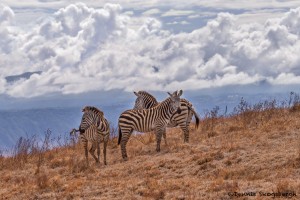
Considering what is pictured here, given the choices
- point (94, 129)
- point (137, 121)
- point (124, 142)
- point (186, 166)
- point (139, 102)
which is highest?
point (139, 102)

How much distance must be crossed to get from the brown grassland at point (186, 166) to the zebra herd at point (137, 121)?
2.35ft

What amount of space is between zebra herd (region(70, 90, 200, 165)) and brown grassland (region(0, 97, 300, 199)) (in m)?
0.72

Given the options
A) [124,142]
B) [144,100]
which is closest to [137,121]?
[124,142]

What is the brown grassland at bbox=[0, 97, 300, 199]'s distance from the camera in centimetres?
1447

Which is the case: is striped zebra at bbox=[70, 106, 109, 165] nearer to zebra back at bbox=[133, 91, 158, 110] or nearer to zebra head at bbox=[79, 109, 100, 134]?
zebra head at bbox=[79, 109, 100, 134]

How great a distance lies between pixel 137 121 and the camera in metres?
23.2

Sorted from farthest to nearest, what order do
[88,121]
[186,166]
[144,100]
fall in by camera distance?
[144,100] → [88,121] → [186,166]

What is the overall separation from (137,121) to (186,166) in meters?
5.77

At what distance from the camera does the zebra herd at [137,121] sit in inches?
867

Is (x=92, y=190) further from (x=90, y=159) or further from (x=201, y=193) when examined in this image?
(x=90, y=159)

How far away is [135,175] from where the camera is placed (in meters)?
17.9

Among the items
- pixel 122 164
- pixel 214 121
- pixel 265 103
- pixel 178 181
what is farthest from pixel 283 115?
pixel 178 181

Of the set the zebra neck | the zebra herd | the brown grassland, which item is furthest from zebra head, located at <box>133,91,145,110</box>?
the zebra neck

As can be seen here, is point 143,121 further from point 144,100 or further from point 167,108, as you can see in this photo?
point 144,100
